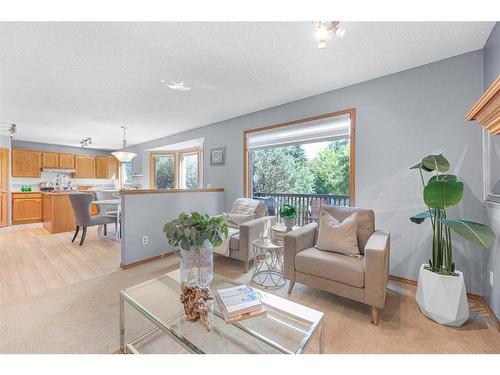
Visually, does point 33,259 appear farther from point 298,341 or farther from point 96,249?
point 298,341

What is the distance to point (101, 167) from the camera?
7.29 metres

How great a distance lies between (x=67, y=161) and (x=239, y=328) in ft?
25.7

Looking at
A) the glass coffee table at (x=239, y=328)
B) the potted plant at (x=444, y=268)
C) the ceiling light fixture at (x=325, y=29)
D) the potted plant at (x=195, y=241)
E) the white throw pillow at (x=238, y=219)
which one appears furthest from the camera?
the white throw pillow at (x=238, y=219)

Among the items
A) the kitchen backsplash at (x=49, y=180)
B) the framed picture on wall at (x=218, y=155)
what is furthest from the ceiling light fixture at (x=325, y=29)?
the kitchen backsplash at (x=49, y=180)

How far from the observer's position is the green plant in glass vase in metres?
1.50

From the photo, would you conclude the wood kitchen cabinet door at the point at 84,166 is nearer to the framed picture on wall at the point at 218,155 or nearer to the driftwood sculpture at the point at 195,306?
the framed picture on wall at the point at 218,155

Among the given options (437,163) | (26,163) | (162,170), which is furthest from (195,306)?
(26,163)

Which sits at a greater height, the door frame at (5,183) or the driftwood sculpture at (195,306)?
the door frame at (5,183)

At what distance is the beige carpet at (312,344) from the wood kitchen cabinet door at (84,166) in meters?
5.93

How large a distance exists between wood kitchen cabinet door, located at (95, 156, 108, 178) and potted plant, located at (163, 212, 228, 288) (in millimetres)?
7395

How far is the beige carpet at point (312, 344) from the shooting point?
145 centimetres

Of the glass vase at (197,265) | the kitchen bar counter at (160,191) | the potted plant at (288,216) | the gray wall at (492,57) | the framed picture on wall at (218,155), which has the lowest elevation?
the glass vase at (197,265)

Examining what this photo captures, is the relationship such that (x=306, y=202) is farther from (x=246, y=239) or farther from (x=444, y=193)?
(x=444, y=193)

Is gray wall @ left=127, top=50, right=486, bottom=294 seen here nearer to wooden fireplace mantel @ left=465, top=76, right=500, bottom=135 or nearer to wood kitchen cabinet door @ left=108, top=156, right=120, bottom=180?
wooden fireplace mantel @ left=465, top=76, right=500, bottom=135
